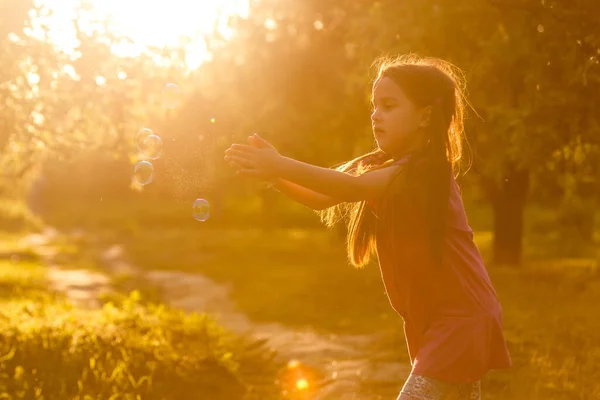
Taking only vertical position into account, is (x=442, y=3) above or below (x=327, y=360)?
above

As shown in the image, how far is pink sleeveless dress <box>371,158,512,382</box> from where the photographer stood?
3.58 m

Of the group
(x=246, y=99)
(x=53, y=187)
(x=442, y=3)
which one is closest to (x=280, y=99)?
(x=246, y=99)

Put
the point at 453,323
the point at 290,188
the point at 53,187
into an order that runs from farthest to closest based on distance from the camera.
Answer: the point at 53,187 < the point at 290,188 < the point at 453,323

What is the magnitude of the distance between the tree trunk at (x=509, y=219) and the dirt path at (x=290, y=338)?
6.60 metres

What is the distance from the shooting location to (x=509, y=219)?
19.2 m

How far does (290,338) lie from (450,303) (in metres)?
8.46

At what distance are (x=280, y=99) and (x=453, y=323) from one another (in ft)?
56.3

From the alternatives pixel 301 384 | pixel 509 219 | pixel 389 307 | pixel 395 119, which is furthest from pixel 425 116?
pixel 509 219

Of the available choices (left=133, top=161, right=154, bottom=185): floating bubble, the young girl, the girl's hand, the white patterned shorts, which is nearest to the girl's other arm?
the young girl

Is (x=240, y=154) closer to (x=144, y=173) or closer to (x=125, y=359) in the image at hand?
(x=144, y=173)

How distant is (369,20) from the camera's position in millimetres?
A: 13367

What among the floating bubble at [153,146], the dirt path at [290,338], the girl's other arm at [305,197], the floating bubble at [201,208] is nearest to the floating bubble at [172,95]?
the floating bubble at [153,146]

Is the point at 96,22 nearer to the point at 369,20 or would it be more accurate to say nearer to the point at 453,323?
the point at 369,20

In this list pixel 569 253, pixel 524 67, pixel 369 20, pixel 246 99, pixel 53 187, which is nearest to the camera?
pixel 524 67
